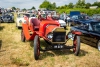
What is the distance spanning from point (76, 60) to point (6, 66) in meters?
2.90

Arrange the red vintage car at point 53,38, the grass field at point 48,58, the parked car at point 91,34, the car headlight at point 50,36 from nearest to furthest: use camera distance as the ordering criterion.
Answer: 1. the grass field at point 48,58
2. the red vintage car at point 53,38
3. the car headlight at point 50,36
4. the parked car at point 91,34

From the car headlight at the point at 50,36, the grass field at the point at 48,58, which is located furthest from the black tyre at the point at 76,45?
the car headlight at the point at 50,36

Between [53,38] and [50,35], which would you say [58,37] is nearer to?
[53,38]

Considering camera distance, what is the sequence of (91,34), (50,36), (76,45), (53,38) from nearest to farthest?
(53,38), (50,36), (76,45), (91,34)

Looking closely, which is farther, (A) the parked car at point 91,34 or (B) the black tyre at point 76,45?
(A) the parked car at point 91,34

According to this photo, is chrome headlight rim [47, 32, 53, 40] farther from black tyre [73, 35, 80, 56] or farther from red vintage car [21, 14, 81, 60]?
black tyre [73, 35, 80, 56]

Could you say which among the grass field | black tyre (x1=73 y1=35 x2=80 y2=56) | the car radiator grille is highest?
the car radiator grille

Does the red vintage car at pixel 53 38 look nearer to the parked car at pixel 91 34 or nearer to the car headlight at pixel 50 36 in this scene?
the car headlight at pixel 50 36

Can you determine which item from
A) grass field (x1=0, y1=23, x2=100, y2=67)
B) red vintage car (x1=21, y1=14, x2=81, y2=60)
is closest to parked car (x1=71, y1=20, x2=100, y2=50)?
grass field (x1=0, y1=23, x2=100, y2=67)

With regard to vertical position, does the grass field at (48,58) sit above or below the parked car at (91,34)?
below

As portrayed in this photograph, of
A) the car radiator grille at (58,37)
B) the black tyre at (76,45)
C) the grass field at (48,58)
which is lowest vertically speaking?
the grass field at (48,58)

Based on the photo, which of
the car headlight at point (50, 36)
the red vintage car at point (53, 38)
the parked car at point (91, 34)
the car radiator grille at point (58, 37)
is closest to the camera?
the red vintage car at point (53, 38)

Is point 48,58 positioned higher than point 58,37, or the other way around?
point 58,37

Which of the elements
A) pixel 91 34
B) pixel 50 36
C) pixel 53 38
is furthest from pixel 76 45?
pixel 91 34
